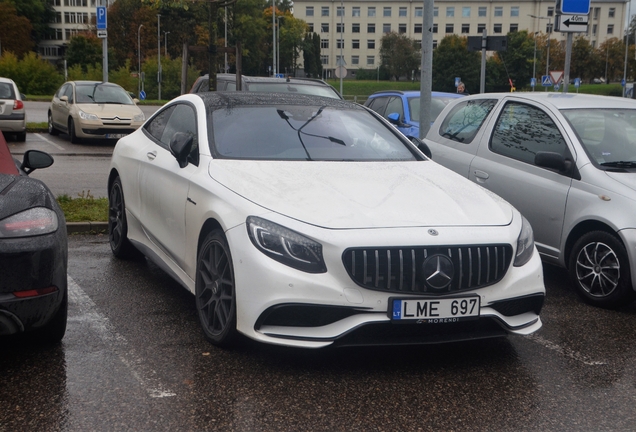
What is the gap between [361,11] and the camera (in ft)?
465

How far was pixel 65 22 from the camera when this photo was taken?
140750 millimetres

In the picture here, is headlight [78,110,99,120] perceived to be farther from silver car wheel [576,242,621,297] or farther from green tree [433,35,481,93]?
green tree [433,35,481,93]

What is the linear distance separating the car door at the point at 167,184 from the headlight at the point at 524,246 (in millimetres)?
2102

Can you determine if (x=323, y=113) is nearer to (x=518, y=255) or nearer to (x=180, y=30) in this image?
(x=518, y=255)

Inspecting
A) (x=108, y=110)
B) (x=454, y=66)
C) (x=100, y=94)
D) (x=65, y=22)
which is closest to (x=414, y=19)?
(x=454, y=66)

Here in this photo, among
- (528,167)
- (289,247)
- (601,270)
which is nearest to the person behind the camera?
(289,247)

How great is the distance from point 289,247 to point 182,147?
146 cm

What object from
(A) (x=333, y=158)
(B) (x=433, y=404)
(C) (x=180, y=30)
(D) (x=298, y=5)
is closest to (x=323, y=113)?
(A) (x=333, y=158)

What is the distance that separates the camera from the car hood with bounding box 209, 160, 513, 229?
4.44 meters

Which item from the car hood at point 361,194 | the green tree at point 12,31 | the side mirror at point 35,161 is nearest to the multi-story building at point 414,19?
the green tree at point 12,31

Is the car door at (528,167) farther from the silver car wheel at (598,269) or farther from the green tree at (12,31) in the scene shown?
the green tree at (12,31)

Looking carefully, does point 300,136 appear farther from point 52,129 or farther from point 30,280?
point 52,129

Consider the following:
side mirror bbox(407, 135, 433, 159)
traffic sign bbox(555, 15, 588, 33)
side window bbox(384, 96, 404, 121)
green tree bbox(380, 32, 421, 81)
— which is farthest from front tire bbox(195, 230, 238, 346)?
green tree bbox(380, 32, 421, 81)

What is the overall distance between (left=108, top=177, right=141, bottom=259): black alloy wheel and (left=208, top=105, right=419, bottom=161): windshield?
1626 mm
